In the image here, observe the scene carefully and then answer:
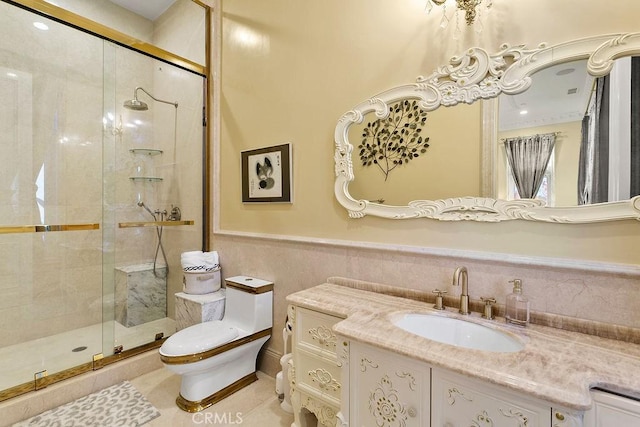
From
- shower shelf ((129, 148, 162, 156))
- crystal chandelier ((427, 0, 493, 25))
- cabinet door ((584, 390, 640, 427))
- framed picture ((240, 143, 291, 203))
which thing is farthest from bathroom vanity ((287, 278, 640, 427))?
shower shelf ((129, 148, 162, 156))

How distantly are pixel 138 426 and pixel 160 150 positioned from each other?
2.34 metres

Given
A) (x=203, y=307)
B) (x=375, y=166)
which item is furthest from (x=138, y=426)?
(x=375, y=166)

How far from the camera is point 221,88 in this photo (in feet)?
8.61

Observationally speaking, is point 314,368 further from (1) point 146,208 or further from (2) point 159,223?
(1) point 146,208

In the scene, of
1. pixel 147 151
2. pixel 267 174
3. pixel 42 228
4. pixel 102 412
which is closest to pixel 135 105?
pixel 147 151

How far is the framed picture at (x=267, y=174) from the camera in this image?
212 centimetres

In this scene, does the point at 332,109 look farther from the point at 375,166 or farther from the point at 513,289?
the point at 513,289

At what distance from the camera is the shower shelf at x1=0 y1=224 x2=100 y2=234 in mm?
2168

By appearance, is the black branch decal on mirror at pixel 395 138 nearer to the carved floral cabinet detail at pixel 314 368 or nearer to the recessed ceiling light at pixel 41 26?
the carved floral cabinet detail at pixel 314 368

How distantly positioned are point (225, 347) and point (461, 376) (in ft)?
4.89

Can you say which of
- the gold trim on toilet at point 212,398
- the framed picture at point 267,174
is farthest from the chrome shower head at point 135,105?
the gold trim on toilet at point 212,398

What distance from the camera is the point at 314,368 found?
4.87 feet

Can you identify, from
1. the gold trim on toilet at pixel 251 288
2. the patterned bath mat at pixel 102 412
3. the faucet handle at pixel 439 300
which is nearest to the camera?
the faucet handle at pixel 439 300

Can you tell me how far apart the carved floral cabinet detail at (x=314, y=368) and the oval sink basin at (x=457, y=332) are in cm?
36
